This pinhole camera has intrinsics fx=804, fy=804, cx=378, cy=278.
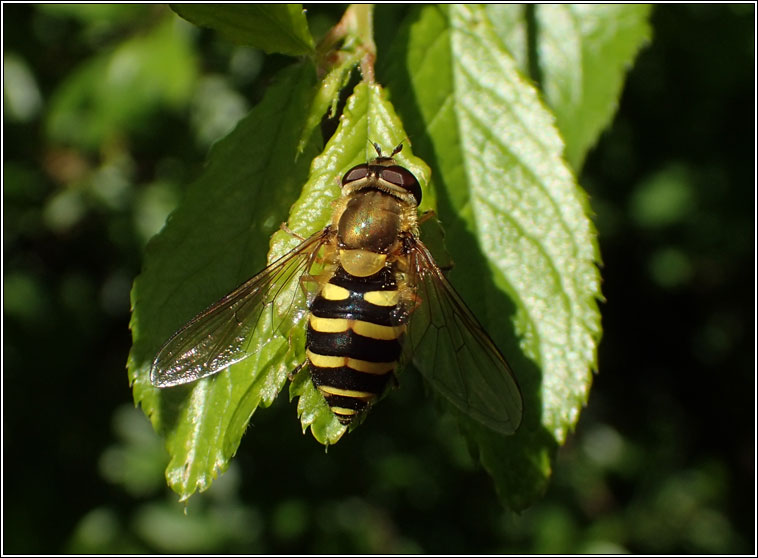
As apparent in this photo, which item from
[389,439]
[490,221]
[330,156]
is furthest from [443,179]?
[389,439]

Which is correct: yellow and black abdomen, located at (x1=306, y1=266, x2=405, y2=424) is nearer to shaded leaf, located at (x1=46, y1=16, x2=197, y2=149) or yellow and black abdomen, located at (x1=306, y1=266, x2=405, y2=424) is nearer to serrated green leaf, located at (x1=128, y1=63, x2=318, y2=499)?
serrated green leaf, located at (x1=128, y1=63, x2=318, y2=499)

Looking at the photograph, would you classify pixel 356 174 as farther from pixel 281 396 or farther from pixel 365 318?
pixel 281 396

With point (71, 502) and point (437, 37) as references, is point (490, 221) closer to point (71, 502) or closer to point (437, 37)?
point (437, 37)

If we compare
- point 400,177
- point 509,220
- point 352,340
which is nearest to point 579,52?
→ point 509,220

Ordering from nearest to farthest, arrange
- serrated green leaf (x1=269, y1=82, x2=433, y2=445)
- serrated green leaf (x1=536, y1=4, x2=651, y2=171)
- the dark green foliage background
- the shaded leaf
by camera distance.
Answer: serrated green leaf (x1=269, y1=82, x2=433, y2=445), serrated green leaf (x1=536, y1=4, x2=651, y2=171), the shaded leaf, the dark green foliage background

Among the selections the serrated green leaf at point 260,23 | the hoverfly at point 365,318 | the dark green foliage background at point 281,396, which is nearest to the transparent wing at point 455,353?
the hoverfly at point 365,318

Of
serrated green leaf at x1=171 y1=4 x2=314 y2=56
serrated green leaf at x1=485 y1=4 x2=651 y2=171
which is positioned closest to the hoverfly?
serrated green leaf at x1=171 y1=4 x2=314 y2=56
